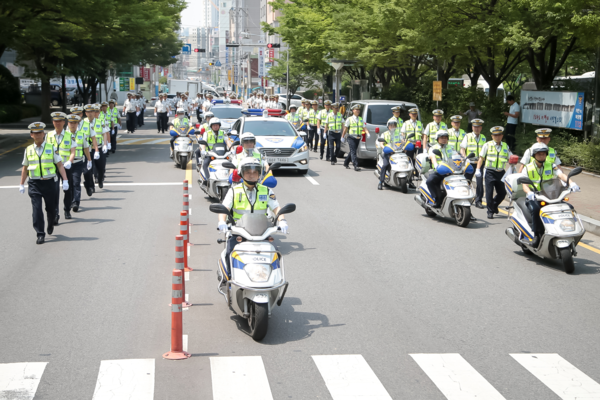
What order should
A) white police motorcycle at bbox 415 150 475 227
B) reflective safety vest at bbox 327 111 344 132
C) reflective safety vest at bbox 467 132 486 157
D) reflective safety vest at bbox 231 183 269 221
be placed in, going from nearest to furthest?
reflective safety vest at bbox 231 183 269 221 → white police motorcycle at bbox 415 150 475 227 → reflective safety vest at bbox 467 132 486 157 → reflective safety vest at bbox 327 111 344 132

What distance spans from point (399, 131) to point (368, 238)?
6.15 m

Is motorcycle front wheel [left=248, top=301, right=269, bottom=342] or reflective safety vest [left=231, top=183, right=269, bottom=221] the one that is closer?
motorcycle front wheel [left=248, top=301, right=269, bottom=342]

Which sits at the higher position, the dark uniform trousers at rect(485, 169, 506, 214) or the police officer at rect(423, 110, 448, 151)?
the police officer at rect(423, 110, 448, 151)

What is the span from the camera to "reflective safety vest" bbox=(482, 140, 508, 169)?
13570 millimetres

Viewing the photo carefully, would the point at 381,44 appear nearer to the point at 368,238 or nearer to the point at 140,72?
the point at 368,238

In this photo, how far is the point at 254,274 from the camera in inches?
265

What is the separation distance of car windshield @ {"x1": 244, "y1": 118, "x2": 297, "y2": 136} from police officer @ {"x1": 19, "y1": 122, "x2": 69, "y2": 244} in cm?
953

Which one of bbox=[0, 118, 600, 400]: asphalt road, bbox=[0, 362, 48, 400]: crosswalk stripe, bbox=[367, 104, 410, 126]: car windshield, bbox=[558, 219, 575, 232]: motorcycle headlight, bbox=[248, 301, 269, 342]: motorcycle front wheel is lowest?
bbox=[0, 118, 600, 400]: asphalt road

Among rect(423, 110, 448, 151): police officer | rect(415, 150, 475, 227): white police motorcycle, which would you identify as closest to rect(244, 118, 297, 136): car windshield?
rect(423, 110, 448, 151): police officer

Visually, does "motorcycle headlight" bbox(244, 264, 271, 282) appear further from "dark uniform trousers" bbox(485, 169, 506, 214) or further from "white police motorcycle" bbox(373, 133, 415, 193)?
"white police motorcycle" bbox(373, 133, 415, 193)

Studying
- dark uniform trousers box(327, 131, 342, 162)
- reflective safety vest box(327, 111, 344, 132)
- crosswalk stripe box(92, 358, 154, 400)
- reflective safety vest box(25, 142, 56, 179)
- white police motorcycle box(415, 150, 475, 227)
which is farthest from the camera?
dark uniform trousers box(327, 131, 342, 162)

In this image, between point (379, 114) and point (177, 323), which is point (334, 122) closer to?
point (379, 114)

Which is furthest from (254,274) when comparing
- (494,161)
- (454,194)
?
(494,161)

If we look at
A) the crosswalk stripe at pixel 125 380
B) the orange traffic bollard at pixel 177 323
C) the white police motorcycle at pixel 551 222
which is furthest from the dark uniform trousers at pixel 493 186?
the crosswalk stripe at pixel 125 380
